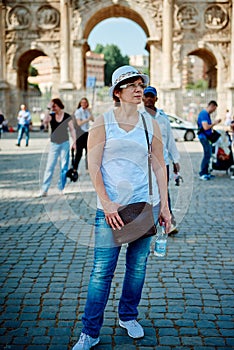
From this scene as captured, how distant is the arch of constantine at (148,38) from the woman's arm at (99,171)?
29746mm

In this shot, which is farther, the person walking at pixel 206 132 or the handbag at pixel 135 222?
the person walking at pixel 206 132

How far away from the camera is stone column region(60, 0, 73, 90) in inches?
1291

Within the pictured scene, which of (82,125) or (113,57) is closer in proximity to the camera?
(82,125)

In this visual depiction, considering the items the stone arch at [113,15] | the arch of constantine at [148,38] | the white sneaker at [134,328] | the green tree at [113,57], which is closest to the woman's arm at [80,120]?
the white sneaker at [134,328]

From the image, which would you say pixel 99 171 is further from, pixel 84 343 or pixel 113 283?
pixel 113 283

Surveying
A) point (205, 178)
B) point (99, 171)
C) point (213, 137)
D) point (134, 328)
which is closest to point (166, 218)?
point (99, 171)

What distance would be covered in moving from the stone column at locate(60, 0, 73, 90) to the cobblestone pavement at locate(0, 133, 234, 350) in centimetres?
2514

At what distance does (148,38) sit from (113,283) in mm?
29895

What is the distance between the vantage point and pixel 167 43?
107 ft

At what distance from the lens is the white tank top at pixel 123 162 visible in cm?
354

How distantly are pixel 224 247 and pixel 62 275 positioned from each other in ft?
7.13

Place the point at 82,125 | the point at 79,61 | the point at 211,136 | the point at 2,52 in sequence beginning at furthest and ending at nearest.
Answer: the point at 2,52, the point at 79,61, the point at 82,125, the point at 211,136

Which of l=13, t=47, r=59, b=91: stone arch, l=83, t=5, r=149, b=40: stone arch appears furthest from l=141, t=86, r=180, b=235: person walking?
l=13, t=47, r=59, b=91: stone arch

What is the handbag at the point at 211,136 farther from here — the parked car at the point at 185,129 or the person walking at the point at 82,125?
the parked car at the point at 185,129
